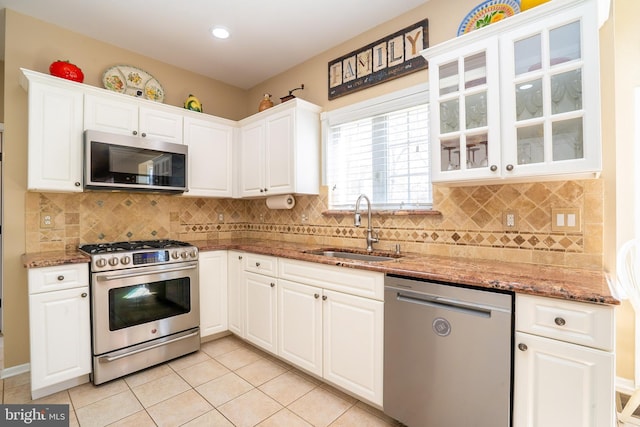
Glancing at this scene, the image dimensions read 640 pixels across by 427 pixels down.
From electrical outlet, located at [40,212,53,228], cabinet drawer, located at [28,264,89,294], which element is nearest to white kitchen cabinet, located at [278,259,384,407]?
cabinet drawer, located at [28,264,89,294]

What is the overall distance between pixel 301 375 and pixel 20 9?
3575mm

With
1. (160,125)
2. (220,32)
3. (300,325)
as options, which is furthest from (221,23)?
(300,325)

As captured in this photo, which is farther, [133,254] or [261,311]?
[261,311]

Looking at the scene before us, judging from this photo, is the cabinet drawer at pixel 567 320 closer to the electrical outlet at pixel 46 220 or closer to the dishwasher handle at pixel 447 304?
the dishwasher handle at pixel 447 304

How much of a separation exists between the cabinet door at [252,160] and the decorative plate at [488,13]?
1.93 m

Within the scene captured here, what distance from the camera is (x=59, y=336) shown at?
6.74 feet

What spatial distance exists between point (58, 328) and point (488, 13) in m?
3.56

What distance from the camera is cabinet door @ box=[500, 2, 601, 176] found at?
1380mm

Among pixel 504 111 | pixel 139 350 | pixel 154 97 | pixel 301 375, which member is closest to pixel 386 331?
pixel 301 375

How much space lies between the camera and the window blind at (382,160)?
2307 mm

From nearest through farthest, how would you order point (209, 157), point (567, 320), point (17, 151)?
point (567, 320) → point (17, 151) → point (209, 157)

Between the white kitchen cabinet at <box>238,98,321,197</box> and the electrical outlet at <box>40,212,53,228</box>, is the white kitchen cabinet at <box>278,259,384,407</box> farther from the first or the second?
the electrical outlet at <box>40,212,53,228</box>

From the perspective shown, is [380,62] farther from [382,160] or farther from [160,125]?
[160,125]

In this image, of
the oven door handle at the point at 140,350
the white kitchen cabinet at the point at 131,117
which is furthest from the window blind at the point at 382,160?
the oven door handle at the point at 140,350
